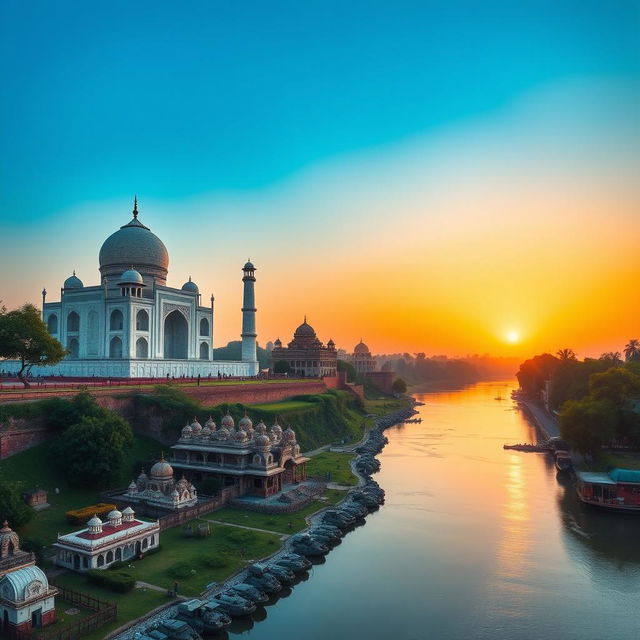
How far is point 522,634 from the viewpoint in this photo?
17.4 metres

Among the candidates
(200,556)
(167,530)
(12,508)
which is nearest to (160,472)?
(167,530)

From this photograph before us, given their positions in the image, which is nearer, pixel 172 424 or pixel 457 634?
pixel 457 634

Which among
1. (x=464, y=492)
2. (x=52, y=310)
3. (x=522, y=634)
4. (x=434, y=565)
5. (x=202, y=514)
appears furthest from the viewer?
(x=52, y=310)

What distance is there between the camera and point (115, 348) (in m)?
50.0

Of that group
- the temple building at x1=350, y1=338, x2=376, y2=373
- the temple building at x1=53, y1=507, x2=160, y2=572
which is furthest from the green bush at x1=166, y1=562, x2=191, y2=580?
the temple building at x1=350, y1=338, x2=376, y2=373

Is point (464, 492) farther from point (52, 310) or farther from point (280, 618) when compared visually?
point (52, 310)

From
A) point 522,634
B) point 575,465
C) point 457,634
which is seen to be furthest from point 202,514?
point 575,465

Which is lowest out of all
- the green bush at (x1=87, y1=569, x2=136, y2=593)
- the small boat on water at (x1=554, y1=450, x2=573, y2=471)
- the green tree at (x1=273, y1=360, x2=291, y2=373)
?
the small boat on water at (x1=554, y1=450, x2=573, y2=471)

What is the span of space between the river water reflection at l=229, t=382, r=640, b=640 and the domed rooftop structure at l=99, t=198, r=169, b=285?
3273cm

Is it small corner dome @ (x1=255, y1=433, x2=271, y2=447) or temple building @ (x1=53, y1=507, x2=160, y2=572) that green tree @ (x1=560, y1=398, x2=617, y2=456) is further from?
temple building @ (x1=53, y1=507, x2=160, y2=572)

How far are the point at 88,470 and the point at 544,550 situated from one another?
2256 cm

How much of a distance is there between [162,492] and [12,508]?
768 centimetres

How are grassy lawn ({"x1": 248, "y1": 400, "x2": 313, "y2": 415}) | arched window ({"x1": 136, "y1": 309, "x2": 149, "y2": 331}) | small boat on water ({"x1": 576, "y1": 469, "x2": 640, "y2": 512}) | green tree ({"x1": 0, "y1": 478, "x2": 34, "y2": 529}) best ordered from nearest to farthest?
1. green tree ({"x1": 0, "y1": 478, "x2": 34, "y2": 529})
2. small boat on water ({"x1": 576, "y1": 469, "x2": 640, "y2": 512})
3. grassy lawn ({"x1": 248, "y1": 400, "x2": 313, "y2": 415})
4. arched window ({"x1": 136, "y1": 309, "x2": 149, "y2": 331})

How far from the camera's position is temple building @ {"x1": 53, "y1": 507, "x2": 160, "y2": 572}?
20.0 m
